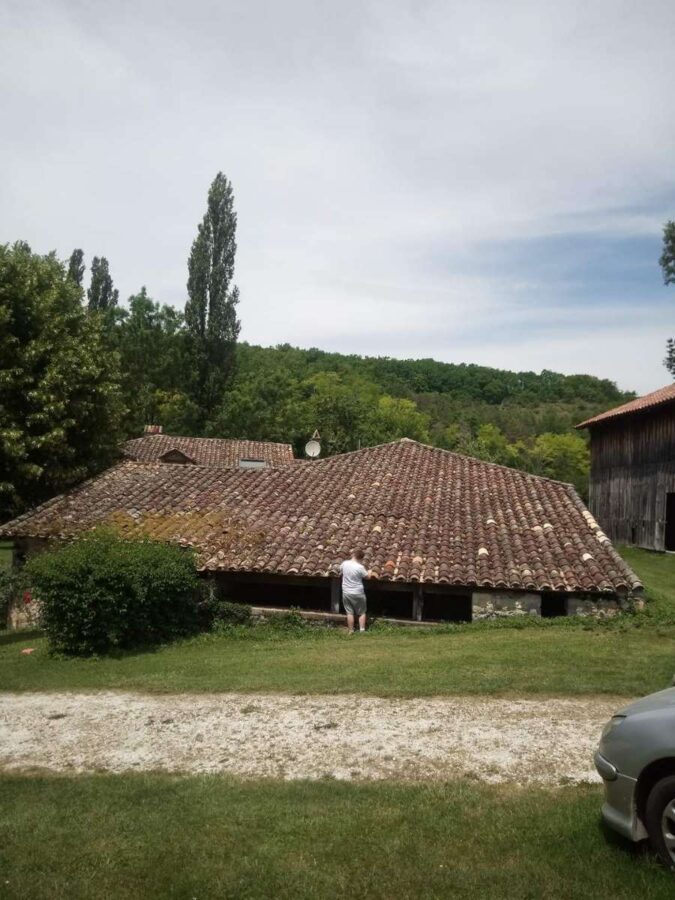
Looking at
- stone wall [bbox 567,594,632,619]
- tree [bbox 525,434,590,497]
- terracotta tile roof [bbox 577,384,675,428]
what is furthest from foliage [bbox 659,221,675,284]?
tree [bbox 525,434,590,497]

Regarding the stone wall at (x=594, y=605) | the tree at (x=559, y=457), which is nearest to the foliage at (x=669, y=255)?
the stone wall at (x=594, y=605)

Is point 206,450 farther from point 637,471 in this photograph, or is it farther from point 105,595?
point 105,595

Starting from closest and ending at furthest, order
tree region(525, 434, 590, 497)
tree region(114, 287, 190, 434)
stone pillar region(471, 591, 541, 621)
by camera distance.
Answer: stone pillar region(471, 591, 541, 621) → tree region(114, 287, 190, 434) → tree region(525, 434, 590, 497)

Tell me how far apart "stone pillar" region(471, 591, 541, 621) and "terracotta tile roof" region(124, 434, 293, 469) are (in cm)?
2915

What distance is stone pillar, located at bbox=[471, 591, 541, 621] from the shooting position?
14.4m

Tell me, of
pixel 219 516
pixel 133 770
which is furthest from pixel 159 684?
pixel 219 516

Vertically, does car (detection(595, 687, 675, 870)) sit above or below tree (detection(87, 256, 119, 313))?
below

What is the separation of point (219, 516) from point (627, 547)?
18656mm

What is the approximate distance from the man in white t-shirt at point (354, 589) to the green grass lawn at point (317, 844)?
7739mm

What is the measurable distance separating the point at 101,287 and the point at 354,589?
4897 centimetres

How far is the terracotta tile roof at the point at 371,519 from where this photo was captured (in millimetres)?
15055

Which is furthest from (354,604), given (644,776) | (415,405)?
(415,405)

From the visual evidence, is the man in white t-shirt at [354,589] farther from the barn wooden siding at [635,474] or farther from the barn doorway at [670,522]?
the barn doorway at [670,522]

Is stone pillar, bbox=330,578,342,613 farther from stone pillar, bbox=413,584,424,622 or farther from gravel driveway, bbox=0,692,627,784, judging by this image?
gravel driveway, bbox=0,692,627,784
